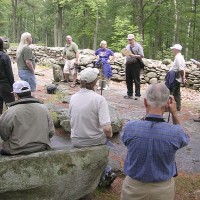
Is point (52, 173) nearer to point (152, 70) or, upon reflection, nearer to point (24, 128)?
point (24, 128)

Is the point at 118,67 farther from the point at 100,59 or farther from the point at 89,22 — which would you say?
the point at 89,22

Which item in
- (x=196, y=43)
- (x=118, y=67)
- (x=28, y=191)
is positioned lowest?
(x=28, y=191)

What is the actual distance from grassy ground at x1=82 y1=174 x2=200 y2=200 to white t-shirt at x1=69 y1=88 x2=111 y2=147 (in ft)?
2.64

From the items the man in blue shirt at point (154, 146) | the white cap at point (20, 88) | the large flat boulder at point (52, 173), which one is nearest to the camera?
the man in blue shirt at point (154, 146)

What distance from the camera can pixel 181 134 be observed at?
2619 millimetres

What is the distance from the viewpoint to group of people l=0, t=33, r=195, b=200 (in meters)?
2.62

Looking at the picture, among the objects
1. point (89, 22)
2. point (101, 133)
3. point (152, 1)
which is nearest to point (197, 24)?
point (152, 1)

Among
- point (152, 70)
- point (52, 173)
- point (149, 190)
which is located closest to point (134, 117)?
point (52, 173)

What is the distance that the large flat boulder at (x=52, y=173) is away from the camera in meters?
3.60

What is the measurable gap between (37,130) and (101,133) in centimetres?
85

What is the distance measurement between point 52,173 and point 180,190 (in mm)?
2133

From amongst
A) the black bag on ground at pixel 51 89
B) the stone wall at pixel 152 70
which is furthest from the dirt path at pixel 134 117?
the stone wall at pixel 152 70

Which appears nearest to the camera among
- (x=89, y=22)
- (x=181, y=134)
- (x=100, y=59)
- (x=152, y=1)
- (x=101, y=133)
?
(x=181, y=134)

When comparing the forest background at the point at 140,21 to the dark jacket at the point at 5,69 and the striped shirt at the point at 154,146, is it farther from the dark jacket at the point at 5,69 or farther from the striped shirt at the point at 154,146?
the striped shirt at the point at 154,146
